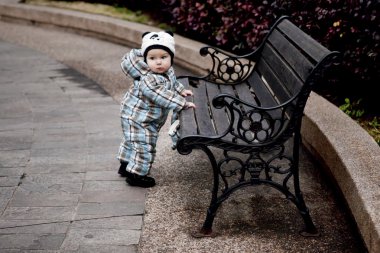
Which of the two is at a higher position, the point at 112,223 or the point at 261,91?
the point at 261,91

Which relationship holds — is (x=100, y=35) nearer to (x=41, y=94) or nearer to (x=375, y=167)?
(x=41, y=94)

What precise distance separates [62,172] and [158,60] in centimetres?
124

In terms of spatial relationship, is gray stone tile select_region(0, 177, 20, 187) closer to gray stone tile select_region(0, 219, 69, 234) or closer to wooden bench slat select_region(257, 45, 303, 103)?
gray stone tile select_region(0, 219, 69, 234)

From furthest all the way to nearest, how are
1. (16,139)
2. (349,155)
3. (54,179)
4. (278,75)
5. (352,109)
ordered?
(352,109)
(16,139)
(54,179)
(278,75)
(349,155)

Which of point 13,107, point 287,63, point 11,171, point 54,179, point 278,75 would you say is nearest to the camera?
point 287,63

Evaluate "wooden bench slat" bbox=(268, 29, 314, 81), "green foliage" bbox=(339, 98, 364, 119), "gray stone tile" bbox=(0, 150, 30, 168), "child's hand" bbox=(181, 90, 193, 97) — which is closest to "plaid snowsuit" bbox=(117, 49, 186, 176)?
"child's hand" bbox=(181, 90, 193, 97)

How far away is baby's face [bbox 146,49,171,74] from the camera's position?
3848 mm

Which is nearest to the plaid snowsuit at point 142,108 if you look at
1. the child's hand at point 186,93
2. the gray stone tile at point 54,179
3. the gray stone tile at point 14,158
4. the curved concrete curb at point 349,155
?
the child's hand at point 186,93

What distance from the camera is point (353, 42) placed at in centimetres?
494

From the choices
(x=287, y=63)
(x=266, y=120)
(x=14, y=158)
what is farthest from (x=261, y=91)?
(x=14, y=158)

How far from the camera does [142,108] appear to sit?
400cm

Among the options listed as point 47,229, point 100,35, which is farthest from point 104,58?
point 47,229

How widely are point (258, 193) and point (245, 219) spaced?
40 cm

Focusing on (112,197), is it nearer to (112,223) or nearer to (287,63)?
(112,223)
